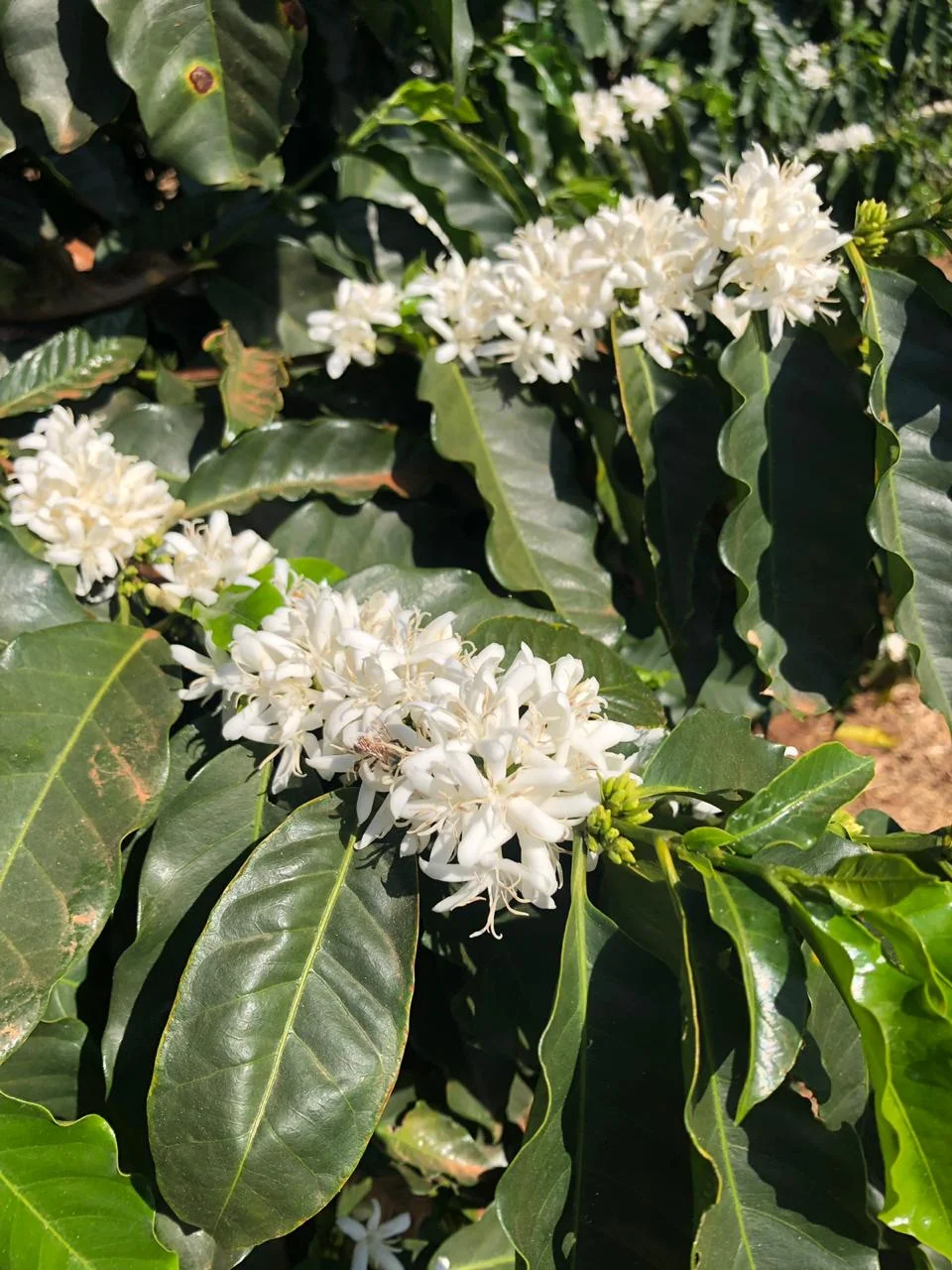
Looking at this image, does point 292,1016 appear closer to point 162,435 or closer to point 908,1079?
point 908,1079

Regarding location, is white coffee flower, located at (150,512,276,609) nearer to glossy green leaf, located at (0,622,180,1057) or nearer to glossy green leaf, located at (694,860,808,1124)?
glossy green leaf, located at (0,622,180,1057)

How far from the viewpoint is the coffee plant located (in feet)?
3.30

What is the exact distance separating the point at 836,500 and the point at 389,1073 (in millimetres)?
1141

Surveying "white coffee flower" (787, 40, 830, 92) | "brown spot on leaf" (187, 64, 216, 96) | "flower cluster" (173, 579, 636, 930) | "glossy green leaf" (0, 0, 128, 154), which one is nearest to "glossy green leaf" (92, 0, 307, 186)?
"brown spot on leaf" (187, 64, 216, 96)

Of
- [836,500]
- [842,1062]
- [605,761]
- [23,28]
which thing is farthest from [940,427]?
[23,28]

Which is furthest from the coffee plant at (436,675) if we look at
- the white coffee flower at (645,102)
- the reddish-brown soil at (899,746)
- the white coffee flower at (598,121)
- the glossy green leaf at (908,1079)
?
the reddish-brown soil at (899,746)

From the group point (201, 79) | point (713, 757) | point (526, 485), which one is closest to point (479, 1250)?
point (713, 757)

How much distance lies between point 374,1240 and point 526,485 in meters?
1.48

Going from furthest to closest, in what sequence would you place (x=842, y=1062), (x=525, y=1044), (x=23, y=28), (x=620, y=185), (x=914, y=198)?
1. (x=914, y=198)
2. (x=620, y=185)
3. (x=525, y=1044)
4. (x=23, y=28)
5. (x=842, y=1062)

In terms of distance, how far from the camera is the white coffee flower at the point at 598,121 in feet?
10.2

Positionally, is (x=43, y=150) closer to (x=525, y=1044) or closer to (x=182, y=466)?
(x=182, y=466)

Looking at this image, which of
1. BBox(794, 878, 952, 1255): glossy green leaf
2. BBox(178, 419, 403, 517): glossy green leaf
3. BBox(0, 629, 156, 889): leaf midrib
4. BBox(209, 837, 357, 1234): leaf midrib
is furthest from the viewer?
BBox(178, 419, 403, 517): glossy green leaf

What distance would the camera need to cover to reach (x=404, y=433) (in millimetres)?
1876

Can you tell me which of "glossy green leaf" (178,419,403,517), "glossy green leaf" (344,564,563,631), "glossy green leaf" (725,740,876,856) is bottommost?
"glossy green leaf" (344,564,563,631)
